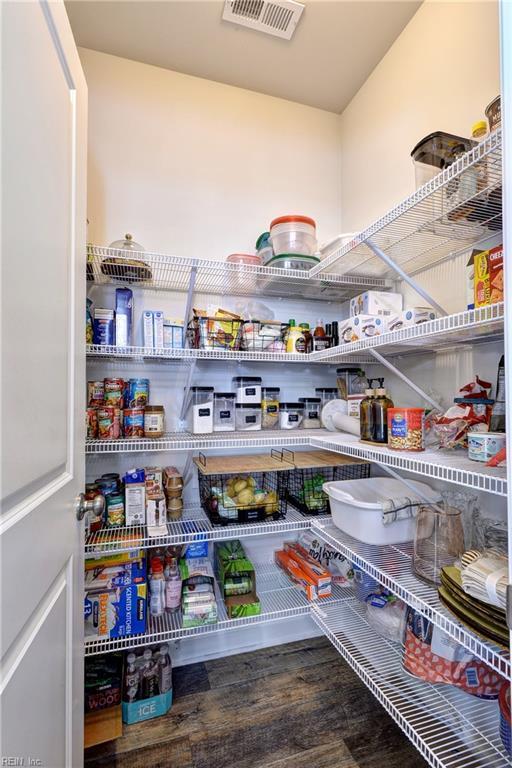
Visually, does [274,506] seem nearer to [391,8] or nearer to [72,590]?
[72,590]

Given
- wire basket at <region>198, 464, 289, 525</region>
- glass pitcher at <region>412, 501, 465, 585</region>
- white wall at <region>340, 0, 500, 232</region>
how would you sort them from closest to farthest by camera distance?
1. glass pitcher at <region>412, 501, 465, 585</region>
2. white wall at <region>340, 0, 500, 232</region>
3. wire basket at <region>198, 464, 289, 525</region>

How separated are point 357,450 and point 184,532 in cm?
77

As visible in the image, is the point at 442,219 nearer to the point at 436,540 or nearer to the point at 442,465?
the point at 442,465

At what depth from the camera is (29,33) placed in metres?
0.63

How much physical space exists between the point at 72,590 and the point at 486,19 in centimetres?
210

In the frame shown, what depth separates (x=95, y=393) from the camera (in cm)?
→ 148

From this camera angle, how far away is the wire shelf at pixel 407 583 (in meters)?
0.76

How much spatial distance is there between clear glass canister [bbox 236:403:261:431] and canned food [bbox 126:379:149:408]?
43 centimetres

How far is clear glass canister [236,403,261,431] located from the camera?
1.70m

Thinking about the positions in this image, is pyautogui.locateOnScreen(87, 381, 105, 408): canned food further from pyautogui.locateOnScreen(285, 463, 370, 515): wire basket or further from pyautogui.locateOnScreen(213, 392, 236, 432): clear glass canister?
pyautogui.locateOnScreen(285, 463, 370, 515): wire basket

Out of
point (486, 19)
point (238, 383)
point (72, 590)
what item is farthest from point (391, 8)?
point (72, 590)

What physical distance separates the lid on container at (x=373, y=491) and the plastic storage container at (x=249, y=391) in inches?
19.8

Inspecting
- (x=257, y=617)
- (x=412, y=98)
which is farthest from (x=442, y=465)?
(x=412, y=98)

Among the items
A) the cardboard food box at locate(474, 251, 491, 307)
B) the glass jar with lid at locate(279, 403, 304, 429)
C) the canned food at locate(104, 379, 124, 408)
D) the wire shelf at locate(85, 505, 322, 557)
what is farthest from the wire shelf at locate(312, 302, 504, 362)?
the canned food at locate(104, 379, 124, 408)
